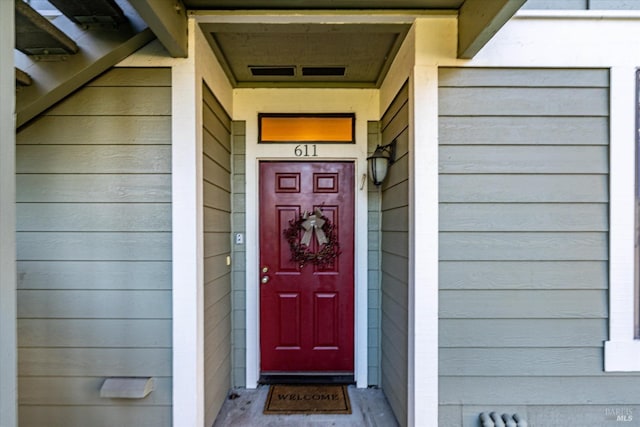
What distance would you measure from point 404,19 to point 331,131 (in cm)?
105

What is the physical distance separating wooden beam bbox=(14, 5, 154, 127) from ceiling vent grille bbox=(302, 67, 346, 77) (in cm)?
112

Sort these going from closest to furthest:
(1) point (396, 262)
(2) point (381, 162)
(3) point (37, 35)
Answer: (3) point (37, 35)
(1) point (396, 262)
(2) point (381, 162)

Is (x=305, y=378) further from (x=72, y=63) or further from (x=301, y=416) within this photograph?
(x=72, y=63)

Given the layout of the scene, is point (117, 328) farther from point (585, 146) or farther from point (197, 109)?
point (585, 146)

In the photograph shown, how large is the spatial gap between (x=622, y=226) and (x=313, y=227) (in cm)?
193

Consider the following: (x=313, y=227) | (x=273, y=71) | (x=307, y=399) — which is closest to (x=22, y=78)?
(x=273, y=71)

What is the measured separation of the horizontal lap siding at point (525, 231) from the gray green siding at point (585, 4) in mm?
359

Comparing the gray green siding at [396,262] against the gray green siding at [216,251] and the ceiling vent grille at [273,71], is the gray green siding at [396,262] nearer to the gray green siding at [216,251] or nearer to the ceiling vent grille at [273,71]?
the ceiling vent grille at [273,71]

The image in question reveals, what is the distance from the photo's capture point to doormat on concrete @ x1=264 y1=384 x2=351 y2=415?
8.07 ft

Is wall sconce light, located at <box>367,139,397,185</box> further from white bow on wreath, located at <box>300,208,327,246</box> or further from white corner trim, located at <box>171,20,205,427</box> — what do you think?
white corner trim, located at <box>171,20,205,427</box>

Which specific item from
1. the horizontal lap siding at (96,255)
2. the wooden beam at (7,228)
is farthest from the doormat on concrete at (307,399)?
the wooden beam at (7,228)

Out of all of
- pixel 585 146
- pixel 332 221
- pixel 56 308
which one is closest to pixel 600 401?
pixel 585 146

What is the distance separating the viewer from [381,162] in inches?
99.0

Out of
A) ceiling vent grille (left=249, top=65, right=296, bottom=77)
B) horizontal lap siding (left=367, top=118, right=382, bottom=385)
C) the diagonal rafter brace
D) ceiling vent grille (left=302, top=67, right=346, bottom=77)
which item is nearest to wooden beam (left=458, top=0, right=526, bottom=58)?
ceiling vent grille (left=302, top=67, right=346, bottom=77)
